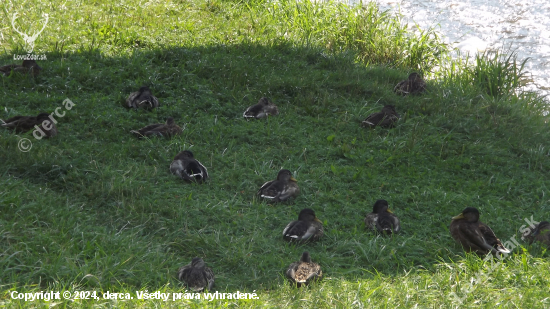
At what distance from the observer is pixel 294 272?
487cm

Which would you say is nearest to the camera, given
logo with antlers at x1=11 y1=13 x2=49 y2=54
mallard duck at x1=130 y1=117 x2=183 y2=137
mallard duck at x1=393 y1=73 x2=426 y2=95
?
mallard duck at x1=130 y1=117 x2=183 y2=137

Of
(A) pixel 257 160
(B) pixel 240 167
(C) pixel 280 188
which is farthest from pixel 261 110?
(C) pixel 280 188

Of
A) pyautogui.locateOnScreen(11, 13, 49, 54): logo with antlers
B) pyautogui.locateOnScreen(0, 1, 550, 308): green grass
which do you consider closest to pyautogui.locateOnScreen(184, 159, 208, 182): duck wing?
pyautogui.locateOnScreen(0, 1, 550, 308): green grass

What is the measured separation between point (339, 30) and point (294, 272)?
752 centimetres

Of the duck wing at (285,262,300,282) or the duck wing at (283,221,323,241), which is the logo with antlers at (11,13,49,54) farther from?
the duck wing at (285,262,300,282)

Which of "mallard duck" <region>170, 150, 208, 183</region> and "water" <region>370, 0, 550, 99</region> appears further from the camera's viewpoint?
"water" <region>370, 0, 550, 99</region>

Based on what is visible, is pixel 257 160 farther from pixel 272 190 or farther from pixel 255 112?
pixel 255 112

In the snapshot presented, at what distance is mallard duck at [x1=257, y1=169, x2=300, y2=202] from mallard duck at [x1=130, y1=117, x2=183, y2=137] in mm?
1756

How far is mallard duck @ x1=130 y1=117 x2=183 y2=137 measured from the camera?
291 inches

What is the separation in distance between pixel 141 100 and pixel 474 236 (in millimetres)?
4930

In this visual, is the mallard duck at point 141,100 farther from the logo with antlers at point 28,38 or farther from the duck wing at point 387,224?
the duck wing at point 387,224

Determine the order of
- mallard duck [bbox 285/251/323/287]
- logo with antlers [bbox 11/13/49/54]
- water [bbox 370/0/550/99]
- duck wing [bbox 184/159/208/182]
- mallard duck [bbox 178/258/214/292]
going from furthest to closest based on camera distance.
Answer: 1. water [bbox 370/0/550/99]
2. logo with antlers [bbox 11/13/49/54]
3. duck wing [bbox 184/159/208/182]
4. mallard duck [bbox 285/251/323/287]
5. mallard duck [bbox 178/258/214/292]

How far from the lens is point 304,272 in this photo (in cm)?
483

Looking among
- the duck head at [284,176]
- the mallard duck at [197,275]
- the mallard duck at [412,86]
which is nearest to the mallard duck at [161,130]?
the duck head at [284,176]
